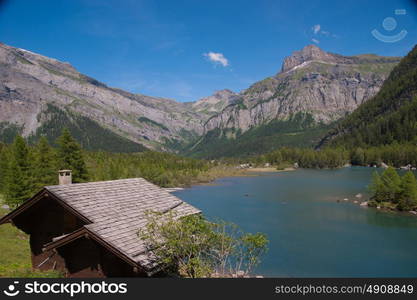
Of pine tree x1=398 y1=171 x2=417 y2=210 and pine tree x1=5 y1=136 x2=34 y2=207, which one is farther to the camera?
pine tree x1=398 y1=171 x2=417 y2=210

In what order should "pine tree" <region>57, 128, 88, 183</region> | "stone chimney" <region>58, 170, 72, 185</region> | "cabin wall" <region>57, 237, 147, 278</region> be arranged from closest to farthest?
"cabin wall" <region>57, 237, 147, 278</region> < "stone chimney" <region>58, 170, 72, 185</region> < "pine tree" <region>57, 128, 88, 183</region>

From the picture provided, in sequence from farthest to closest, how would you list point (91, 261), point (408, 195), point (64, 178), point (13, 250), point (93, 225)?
point (408, 195) < point (13, 250) < point (64, 178) < point (91, 261) < point (93, 225)

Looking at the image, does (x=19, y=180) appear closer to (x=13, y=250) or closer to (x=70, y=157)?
(x=70, y=157)

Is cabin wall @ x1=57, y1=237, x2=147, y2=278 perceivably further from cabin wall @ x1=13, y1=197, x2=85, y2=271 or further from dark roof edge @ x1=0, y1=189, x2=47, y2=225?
dark roof edge @ x1=0, y1=189, x2=47, y2=225

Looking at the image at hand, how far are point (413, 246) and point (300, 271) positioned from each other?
15654mm

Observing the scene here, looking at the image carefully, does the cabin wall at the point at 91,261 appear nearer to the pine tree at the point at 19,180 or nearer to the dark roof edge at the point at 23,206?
the dark roof edge at the point at 23,206

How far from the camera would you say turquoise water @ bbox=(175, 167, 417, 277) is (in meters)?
27.2

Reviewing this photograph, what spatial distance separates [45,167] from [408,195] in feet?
179

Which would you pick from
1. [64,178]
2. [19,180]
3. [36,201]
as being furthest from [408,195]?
[19,180]

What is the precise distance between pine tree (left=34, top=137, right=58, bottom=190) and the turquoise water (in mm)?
24131

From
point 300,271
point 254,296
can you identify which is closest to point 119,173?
point 300,271

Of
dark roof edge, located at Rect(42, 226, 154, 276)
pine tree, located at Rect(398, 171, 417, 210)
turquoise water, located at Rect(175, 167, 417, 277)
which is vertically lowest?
turquoise water, located at Rect(175, 167, 417, 277)

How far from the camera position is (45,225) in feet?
41.4

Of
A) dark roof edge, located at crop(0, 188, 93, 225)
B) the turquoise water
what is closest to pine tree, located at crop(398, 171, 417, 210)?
the turquoise water
